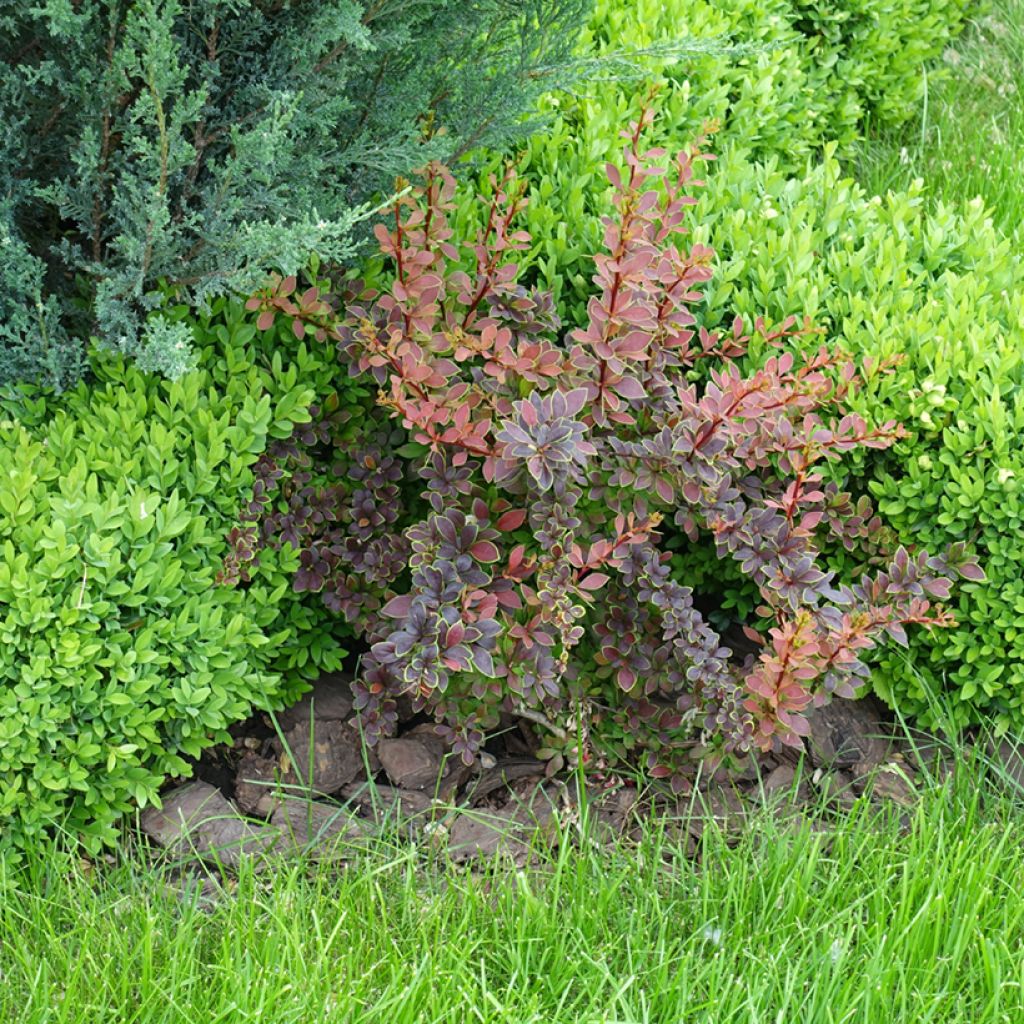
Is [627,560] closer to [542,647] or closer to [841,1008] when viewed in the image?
[542,647]

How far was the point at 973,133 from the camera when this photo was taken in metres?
5.16

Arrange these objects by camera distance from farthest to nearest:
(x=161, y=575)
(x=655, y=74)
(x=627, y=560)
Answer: (x=655, y=74) < (x=627, y=560) < (x=161, y=575)

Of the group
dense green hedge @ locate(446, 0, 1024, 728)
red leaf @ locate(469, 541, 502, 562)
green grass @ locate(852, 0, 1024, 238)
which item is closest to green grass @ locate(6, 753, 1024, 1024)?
dense green hedge @ locate(446, 0, 1024, 728)

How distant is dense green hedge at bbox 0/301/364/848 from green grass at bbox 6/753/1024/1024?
269 mm

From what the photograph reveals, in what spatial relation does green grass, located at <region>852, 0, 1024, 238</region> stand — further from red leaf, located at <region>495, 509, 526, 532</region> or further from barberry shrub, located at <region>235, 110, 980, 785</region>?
red leaf, located at <region>495, 509, 526, 532</region>

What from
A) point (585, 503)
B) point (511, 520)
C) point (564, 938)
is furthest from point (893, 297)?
point (564, 938)

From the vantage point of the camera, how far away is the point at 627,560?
2750 millimetres

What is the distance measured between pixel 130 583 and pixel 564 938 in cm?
116

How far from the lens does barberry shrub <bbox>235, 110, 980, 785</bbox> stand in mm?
2580

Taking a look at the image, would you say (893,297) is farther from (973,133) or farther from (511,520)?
(973,133)

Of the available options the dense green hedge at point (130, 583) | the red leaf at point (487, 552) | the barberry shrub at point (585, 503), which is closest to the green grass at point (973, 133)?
the barberry shrub at point (585, 503)

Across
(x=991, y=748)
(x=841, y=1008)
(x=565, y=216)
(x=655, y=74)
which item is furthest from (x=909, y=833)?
(x=655, y=74)

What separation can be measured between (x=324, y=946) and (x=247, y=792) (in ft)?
2.13

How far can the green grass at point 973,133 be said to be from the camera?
454cm
